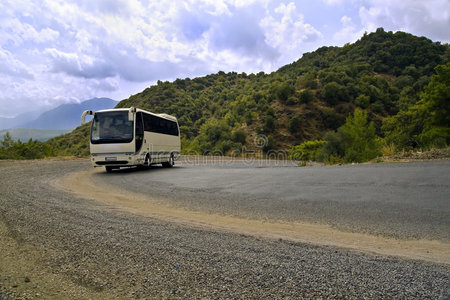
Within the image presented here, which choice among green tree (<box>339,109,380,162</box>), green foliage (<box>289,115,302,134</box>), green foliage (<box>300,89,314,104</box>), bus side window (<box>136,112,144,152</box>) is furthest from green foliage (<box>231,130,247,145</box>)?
bus side window (<box>136,112,144,152</box>)

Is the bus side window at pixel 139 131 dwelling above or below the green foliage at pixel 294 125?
below

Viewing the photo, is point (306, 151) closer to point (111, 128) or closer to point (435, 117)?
point (435, 117)

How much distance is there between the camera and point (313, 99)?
5009 centimetres

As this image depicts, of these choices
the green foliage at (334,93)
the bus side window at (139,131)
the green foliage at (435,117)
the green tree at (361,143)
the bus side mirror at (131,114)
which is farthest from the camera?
the green foliage at (334,93)

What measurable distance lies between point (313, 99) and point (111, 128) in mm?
41127

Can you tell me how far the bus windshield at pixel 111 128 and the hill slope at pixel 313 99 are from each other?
76.2ft

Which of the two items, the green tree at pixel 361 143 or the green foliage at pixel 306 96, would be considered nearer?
the green tree at pixel 361 143

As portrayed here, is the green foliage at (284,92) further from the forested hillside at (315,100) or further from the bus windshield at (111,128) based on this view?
the bus windshield at (111,128)

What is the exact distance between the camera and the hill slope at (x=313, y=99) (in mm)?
44250

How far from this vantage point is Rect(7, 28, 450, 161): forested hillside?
43875 millimetres

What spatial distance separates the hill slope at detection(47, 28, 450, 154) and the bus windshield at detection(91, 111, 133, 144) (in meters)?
23.2

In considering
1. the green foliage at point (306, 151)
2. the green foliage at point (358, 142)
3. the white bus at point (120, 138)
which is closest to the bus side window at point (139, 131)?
the white bus at point (120, 138)

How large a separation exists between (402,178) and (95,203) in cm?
869

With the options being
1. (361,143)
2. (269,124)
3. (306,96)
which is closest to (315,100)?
(306,96)
